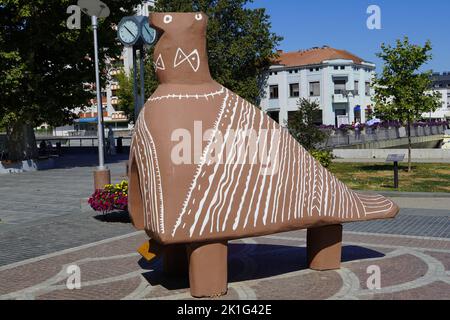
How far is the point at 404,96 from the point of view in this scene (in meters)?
21.2

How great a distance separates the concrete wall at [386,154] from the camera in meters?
27.3

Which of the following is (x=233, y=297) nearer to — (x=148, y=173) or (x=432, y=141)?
(x=148, y=173)

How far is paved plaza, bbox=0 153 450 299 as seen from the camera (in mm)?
7160

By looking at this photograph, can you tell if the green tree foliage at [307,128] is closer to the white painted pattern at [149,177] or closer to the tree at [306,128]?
the tree at [306,128]

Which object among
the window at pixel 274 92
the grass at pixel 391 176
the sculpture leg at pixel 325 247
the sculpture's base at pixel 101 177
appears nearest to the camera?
the sculpture leg at pixel 325 247

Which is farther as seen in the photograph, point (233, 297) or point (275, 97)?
point (275, 97)

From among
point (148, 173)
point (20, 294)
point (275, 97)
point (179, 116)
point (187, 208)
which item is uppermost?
point (275, 97)

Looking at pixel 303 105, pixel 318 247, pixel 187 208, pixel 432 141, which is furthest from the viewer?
pixel 432 141

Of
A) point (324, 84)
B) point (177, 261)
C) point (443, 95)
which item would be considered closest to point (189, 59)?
point (177, 261)

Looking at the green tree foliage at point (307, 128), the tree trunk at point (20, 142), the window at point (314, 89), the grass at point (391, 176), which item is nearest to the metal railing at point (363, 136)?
the grass at point (391, 176)

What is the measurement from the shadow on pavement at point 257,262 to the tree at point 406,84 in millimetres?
13332
